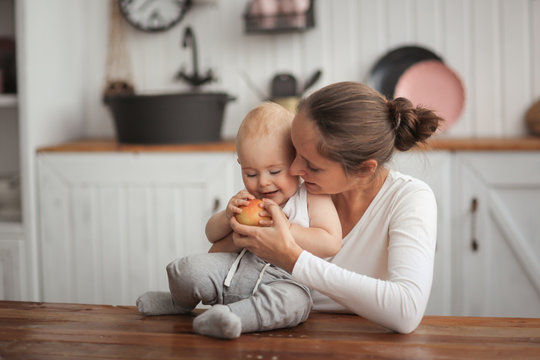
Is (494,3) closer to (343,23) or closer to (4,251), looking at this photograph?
(343,23)

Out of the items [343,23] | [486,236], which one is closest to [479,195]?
[486,236]

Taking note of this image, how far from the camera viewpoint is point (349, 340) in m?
1.13

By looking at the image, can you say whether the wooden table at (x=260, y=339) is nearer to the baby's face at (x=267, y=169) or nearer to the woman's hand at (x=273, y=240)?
the woman's hand at (x=273, y=240)

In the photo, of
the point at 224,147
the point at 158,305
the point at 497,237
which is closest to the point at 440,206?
the point at 497,237

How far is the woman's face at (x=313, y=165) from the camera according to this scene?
1.25m

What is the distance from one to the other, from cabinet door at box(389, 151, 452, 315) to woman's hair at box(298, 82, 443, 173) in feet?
3.61

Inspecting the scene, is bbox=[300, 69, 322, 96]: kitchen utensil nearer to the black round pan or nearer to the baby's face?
the black round pan

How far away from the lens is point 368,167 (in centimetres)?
130

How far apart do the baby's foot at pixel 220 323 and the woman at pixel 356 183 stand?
0.51 feet

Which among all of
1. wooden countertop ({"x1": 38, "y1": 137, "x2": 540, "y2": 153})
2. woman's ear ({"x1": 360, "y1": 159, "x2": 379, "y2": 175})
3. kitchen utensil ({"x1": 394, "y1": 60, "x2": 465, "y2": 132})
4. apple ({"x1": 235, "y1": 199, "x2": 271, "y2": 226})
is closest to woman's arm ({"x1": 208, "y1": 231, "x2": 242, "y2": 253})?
apple ({"x1": 235, "y1": 199, "x2": 271, "y2": 226})

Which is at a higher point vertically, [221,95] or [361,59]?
[361,59]

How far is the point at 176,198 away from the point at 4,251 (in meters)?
0.82

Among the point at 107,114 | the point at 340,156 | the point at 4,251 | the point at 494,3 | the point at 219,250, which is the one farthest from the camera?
the point at 107,114

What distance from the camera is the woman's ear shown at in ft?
4.22
